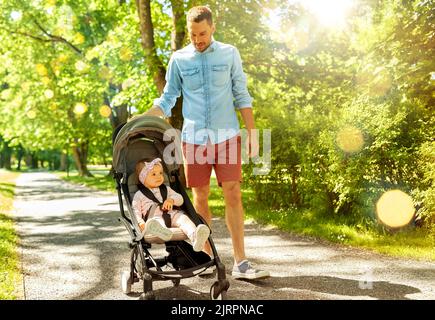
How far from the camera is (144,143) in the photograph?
541 cm

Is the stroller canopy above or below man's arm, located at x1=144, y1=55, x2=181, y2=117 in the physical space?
below

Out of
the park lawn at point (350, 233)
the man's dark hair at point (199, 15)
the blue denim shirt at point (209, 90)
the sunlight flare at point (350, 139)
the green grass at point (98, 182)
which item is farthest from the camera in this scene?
the green grass at point (98, 182)

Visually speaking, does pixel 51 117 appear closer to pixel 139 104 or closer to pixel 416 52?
pixel 139 104

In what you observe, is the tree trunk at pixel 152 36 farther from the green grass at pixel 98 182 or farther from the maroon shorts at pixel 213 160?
the maroon shorts at pixel 213 160

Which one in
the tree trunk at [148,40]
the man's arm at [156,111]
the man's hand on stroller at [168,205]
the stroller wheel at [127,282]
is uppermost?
the tree trunk at [148,40]

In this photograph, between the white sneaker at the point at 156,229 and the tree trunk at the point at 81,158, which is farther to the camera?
the tree trunk at the point at 81,158

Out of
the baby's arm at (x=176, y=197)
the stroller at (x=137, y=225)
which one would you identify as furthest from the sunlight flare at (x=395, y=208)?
the baby's arm at (x=176, y=197)

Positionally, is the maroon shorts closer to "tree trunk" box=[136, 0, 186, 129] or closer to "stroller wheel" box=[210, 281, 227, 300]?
"stroller wheel" box=[210, 281, 227, 300]

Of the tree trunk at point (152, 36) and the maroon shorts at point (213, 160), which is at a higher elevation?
the tree trunk at point (152, 36)

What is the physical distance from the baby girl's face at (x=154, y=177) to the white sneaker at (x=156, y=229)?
0.71m

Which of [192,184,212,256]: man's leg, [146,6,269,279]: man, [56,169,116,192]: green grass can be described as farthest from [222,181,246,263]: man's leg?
[56,169,116,192]: green grass

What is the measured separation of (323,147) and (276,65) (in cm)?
734

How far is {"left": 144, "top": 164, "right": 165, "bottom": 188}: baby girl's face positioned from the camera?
5.02 m

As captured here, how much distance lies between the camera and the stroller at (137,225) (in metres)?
4.32
